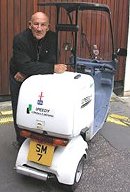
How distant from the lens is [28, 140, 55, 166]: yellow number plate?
371cm

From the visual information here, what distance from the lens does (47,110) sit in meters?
3.60

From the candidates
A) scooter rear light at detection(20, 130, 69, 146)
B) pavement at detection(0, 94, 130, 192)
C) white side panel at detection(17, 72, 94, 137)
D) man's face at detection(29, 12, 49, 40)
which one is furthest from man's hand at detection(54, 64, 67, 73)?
pavement at detection(0, 94, 130, 192)

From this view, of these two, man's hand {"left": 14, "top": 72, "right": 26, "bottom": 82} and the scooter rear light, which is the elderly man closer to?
man's hand {"left": 14, "top": 72, "right": 26, "bottom": 82}

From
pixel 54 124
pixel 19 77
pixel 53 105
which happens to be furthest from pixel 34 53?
pixel 54 124

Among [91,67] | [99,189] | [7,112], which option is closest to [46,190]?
[99,189]

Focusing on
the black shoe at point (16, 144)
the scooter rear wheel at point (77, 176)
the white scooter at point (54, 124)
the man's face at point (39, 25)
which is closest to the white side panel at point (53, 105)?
the white scooter at point (54, 124)

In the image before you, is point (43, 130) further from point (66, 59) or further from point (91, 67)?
point (66, 59)

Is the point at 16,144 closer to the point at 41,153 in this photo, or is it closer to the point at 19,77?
the point at 19,77

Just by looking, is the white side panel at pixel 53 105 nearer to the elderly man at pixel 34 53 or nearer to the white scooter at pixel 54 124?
the white scooter at pixel 54 124

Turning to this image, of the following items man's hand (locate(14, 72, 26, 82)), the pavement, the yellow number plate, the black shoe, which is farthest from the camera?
the black shoe

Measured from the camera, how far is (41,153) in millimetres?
3758

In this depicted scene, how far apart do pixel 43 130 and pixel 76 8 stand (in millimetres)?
1334

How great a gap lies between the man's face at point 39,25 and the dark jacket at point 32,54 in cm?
9

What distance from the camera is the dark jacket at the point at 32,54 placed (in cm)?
407
